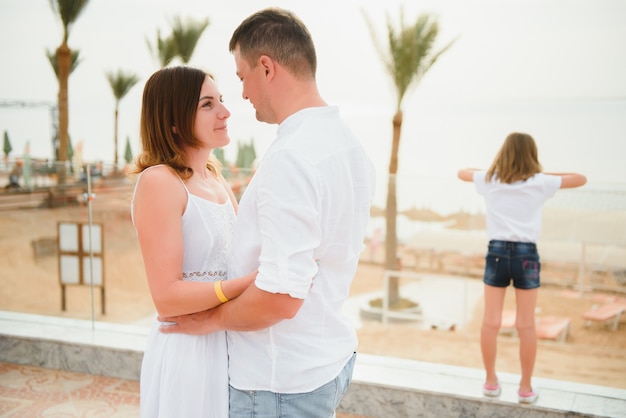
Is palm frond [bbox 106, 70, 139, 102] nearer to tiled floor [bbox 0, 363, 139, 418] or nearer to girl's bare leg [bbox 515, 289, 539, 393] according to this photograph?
tiled floor [bbox 0, 363, 139, 418]

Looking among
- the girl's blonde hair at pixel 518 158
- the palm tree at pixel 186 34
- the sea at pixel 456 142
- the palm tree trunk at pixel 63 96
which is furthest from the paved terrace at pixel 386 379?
the palm tree at pixel 186 34

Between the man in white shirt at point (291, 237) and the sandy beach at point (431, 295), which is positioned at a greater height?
A: the man in white shirt at point (291, 237)

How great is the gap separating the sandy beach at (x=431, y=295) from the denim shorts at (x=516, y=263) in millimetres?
3208

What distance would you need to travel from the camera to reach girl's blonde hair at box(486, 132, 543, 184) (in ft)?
10.1

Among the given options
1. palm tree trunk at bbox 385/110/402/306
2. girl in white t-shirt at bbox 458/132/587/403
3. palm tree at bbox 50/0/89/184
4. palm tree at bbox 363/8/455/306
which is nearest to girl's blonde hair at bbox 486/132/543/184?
girl in white t-shirt at bbox 458/132/587/403

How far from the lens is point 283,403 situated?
1264 mm

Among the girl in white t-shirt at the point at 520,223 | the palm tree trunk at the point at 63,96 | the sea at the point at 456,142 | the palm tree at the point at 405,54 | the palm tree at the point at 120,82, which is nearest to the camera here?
the girl in white t-shirt at the point at 520,223

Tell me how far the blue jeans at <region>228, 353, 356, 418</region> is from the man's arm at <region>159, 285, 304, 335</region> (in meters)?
0.16

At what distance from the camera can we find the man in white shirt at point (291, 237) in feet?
3.62

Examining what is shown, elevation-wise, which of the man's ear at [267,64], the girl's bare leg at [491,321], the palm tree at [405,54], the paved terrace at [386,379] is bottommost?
the paved terrace at [386,379]

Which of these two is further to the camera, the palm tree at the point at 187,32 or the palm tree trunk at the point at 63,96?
the palm tree at the point at 187,32

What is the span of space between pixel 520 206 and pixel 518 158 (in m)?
0.25

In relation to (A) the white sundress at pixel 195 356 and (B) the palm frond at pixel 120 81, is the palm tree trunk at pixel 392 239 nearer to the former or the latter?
(A) the white sundress at pixel 195 356

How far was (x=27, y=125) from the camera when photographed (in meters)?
27.7
